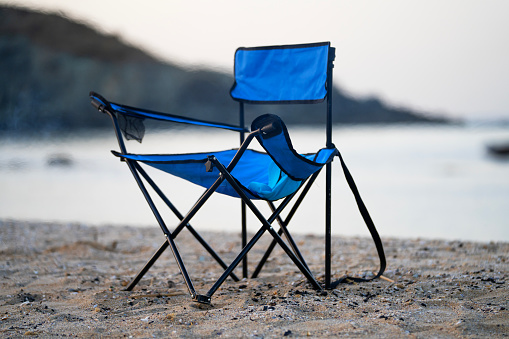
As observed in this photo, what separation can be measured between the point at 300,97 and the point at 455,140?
678cm

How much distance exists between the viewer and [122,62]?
54.4 feet

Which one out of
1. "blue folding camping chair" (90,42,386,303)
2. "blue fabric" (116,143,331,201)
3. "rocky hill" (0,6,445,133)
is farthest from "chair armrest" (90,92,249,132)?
"rocky hill" (0,6,445,133)

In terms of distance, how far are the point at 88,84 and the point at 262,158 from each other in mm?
16241

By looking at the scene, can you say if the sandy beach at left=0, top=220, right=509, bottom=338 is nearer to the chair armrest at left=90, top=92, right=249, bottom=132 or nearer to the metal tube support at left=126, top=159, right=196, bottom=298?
the metal tube support at left=126, top=159, right=196, bottom=298

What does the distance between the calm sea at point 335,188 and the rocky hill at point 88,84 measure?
51 centimetres

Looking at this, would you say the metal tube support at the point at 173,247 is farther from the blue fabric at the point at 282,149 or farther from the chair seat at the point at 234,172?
the blue fabric at the point at 282,149

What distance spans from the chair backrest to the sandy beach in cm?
66

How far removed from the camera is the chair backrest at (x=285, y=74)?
2035 millimetres

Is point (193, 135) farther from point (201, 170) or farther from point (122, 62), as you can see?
point (122, 62)

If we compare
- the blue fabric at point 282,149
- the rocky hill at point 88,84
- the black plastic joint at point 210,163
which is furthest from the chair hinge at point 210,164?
the rocky hill at point 88,84

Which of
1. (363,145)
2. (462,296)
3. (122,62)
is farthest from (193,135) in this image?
(122,62)

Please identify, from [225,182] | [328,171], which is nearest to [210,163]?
[225,182]

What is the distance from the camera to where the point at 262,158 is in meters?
2.29

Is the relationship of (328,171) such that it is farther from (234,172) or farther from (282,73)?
(282,73)
